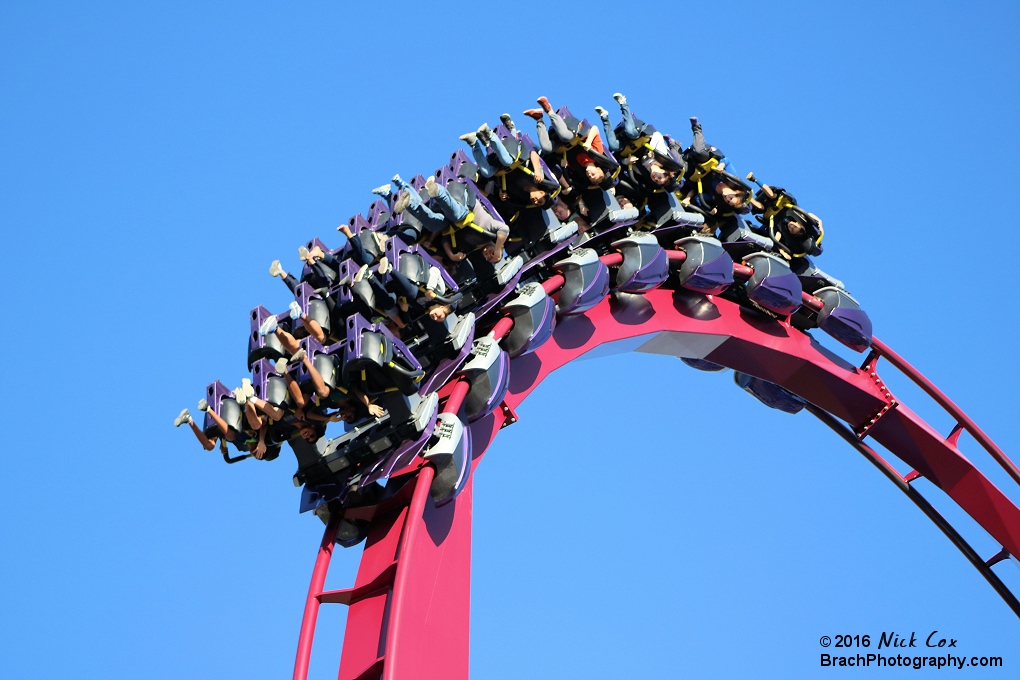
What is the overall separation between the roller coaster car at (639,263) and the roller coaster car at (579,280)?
0.97 feet

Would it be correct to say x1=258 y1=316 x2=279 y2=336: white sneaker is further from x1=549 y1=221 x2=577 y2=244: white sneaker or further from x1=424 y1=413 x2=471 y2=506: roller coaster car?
x1=549 y1=221 x2=577 y2=244: white sneaker

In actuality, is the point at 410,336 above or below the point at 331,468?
above

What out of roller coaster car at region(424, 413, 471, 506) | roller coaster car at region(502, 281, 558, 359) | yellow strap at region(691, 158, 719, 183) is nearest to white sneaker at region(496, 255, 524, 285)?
roller coaster car at region(502, 281, 558, 359)

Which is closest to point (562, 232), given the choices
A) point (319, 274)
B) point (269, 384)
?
point (319, 274)

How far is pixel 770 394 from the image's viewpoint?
11.7 meters

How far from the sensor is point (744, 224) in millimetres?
10648

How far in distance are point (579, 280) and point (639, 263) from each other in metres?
0.57

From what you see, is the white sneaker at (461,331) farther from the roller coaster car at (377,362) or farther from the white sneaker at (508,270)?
the roller coaster car at (377,362)

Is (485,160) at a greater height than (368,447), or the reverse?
(485,160)

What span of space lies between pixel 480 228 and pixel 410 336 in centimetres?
75

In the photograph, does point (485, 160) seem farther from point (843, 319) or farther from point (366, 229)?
point (843, 319)

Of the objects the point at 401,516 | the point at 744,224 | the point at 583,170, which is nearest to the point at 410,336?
the point at 401,516

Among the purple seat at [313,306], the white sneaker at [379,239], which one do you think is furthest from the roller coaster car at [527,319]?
the purple seat at [313,306]

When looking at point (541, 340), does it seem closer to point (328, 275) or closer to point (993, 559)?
point (328, 275)
